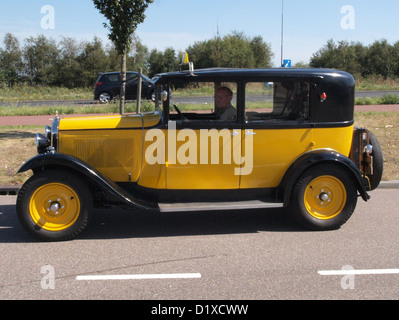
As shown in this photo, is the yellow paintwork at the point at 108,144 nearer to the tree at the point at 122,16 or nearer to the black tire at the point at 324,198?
the black tire at the point at 324,198

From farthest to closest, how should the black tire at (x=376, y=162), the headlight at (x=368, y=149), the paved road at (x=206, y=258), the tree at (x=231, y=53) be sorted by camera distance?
the tree at (x=231, y=53) < the black tire at (x=376, y=162) < the headlight at (x=368, y=149) < the paved road at (x=206, y=258)

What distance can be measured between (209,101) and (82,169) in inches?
67.7

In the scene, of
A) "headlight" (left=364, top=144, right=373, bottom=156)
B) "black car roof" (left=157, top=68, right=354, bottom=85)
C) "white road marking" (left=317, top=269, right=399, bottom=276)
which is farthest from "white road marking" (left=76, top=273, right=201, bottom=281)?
"headlight" (left=364, top=144, right=373, bottom=156)

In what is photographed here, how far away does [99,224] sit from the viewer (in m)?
5.43

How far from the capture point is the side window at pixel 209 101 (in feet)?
16.4

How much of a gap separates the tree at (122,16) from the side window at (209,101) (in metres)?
3.94

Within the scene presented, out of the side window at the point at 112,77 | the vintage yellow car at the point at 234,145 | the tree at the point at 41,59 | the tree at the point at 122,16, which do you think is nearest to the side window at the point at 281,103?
the vintage yellow car at the point at 234,145

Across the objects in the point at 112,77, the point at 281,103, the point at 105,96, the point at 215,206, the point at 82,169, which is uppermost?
the point at 112,77

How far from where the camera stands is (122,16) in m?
8.84

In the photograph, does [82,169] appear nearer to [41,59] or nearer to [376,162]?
[376,162]

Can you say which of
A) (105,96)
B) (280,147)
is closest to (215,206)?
(280,147)

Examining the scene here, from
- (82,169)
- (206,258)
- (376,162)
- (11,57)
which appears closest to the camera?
(206,258)
